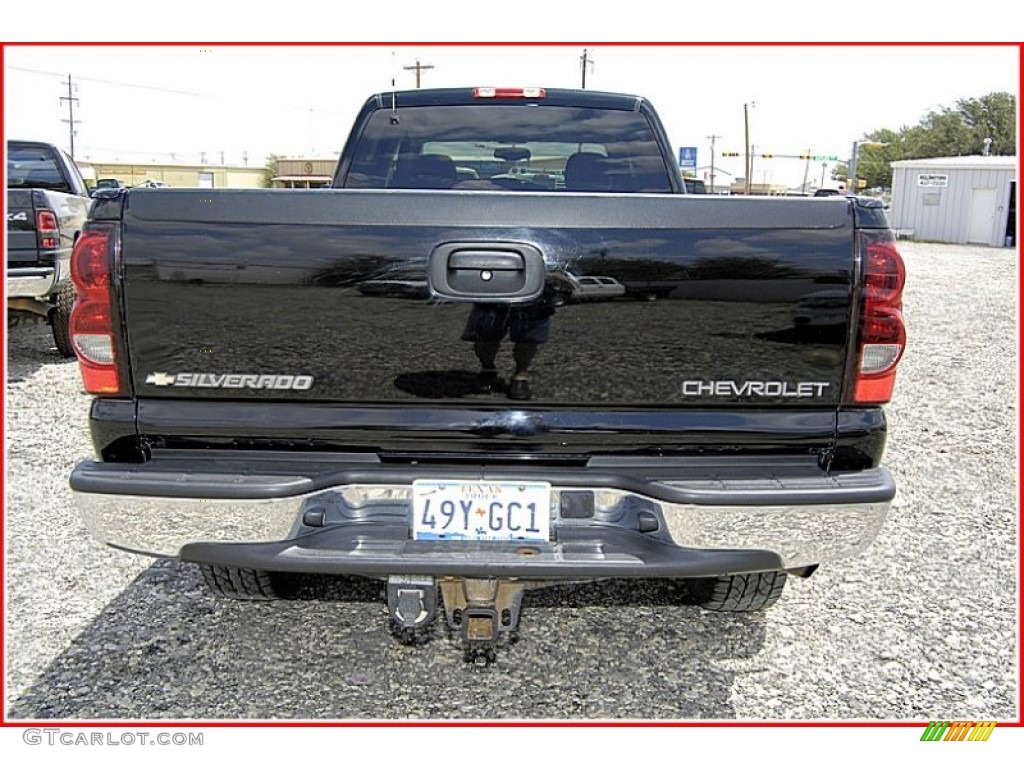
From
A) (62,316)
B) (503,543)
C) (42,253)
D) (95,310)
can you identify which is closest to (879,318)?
(503,543)

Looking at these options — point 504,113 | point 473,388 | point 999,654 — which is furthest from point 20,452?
point 999,654

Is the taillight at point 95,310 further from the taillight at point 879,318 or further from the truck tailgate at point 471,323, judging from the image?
the taillight at point 879,318

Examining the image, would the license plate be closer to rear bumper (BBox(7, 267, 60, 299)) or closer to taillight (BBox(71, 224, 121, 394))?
taillight (BBox(71, 224, 121, 394))

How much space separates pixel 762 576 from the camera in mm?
3004

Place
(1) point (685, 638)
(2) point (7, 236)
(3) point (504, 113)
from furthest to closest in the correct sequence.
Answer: (2) point (7, 236)
(3) point (504, 113)
(1) point (685, 638)

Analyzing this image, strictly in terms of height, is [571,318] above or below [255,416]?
above

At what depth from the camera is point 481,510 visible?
92.3 inches

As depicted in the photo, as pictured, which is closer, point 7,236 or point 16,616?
point 16,616

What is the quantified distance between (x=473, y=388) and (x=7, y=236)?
634cm

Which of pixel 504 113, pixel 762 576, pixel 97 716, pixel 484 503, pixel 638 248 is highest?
pixel 504 113

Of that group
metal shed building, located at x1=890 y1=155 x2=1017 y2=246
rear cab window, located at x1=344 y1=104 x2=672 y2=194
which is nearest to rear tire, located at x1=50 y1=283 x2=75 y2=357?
rear cab window, located at x1=344 y1=104 x2=672 y2=194

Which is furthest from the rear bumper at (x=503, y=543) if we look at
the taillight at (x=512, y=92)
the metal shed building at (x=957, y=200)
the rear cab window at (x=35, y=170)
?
the metal shed building at (x=957, y=200)

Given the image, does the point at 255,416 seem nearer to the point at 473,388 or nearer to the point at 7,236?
the point at 473,388
